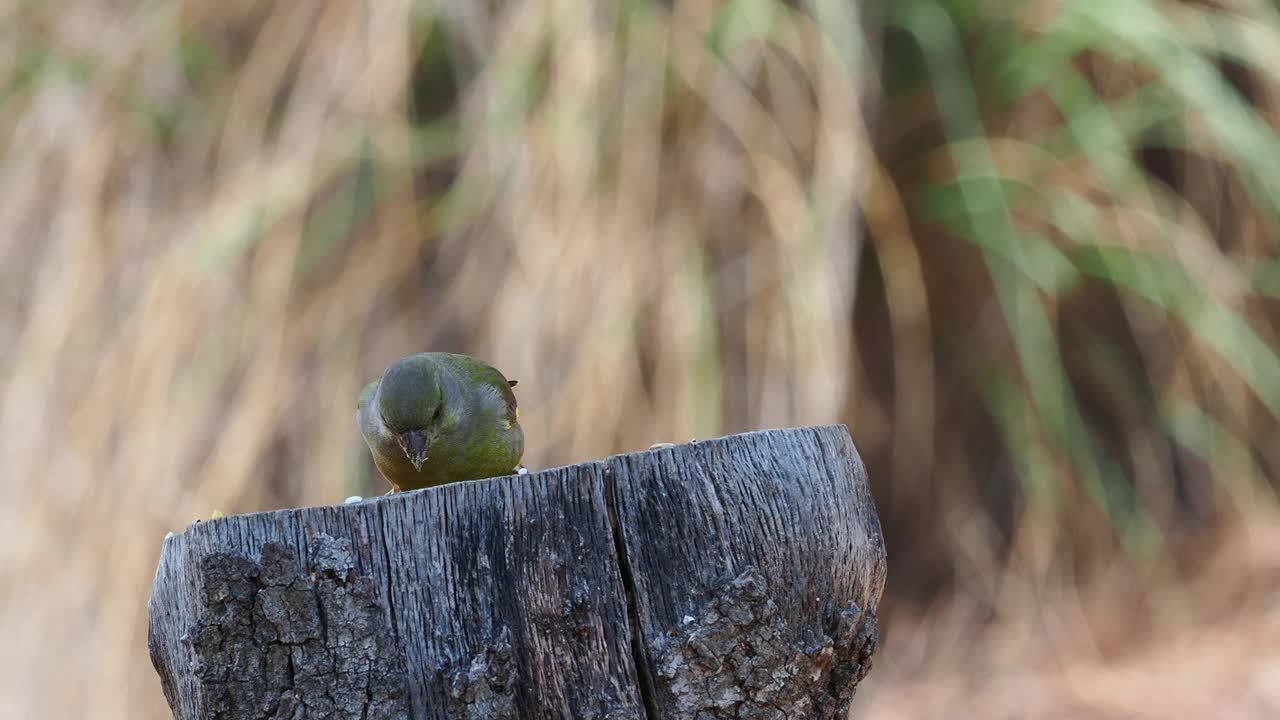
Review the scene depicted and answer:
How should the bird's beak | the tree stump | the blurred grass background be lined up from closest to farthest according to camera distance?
the tree stump → the bird's beak → the blurred grass background

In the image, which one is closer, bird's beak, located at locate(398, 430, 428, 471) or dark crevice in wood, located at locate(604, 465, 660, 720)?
dark crevice in wood, located at locate(604, 465, 660, 720)

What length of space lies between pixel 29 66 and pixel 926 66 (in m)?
3.63

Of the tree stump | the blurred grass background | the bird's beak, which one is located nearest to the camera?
the tree stump

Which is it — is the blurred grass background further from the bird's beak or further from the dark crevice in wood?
the dark crevice in wood

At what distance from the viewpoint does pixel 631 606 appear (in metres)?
1.80

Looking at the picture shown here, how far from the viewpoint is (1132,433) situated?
567cm

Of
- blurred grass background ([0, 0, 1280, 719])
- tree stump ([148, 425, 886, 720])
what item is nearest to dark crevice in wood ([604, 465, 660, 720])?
tree stump ([148, 425, 886, 720])

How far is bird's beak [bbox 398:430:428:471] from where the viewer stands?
102 inches

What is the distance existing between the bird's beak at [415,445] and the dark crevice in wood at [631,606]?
2.85 ft

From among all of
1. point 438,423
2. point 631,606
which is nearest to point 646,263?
point 438,423

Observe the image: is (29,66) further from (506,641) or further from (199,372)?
(506,641)

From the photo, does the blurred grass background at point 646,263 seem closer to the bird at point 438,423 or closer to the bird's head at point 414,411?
the bird at point 438,423

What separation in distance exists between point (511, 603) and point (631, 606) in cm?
16

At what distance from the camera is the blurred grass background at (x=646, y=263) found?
4805 millimetres
